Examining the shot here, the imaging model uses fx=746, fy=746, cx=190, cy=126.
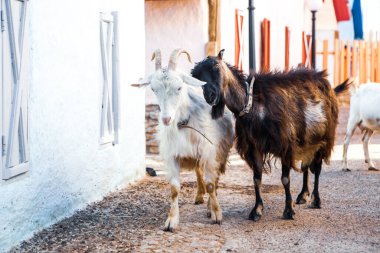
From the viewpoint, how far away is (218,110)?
7.16 meters

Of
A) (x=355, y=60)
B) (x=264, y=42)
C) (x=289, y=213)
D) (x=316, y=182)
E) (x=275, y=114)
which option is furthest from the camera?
(x=355, y=60)

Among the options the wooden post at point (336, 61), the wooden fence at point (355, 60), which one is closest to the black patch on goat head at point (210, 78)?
the wooden fence at point (355, 60)

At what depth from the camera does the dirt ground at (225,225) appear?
6.23 m

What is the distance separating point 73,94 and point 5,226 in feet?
6.65

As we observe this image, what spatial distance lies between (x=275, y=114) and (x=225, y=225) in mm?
1183

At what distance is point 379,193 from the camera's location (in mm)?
9070

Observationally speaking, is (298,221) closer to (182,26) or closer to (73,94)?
(73,94)

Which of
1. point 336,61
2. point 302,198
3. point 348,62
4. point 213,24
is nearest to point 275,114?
point 302,198

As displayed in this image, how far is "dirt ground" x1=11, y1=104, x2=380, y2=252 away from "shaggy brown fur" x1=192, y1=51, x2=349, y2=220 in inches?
16.0

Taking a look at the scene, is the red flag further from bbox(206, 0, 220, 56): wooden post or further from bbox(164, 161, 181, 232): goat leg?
bbox(164, 161, 181, 232): goat leg

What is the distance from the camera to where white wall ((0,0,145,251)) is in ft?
21.2

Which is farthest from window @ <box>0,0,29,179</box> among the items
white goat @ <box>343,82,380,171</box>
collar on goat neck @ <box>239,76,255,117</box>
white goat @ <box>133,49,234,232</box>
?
white goat @ <box>343,82,380,171</box>

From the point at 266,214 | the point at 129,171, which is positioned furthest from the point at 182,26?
the point at 266,214

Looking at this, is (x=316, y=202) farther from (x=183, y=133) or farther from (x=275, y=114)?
(x=183, y=133)
